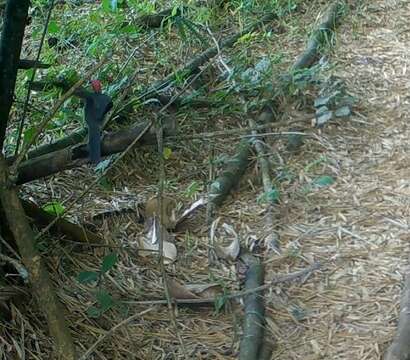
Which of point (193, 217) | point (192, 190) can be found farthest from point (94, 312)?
point (192, 190)

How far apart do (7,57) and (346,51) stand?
1866mm

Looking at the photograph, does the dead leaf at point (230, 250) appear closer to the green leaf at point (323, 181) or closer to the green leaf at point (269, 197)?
the green leaf at point (269, 197)

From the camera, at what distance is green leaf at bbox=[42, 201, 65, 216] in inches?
86.1

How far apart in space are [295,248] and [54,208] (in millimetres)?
725

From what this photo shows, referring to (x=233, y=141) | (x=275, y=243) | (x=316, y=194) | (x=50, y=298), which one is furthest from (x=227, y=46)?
(x=50, y=298)

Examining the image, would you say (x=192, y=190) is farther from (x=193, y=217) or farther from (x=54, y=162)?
(x=54, y=162)

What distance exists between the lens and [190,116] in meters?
2.92

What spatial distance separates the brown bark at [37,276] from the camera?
163cm

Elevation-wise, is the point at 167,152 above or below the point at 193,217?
above

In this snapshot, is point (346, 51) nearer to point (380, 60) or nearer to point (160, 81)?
point (380, 60)

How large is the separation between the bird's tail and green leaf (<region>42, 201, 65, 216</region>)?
0.19 metres

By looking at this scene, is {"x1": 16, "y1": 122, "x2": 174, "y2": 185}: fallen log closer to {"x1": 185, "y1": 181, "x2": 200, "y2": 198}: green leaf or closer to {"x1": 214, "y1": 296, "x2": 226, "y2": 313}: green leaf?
{"x1": 185, "y1": 181, "x2": 200, "y2": 198}: green leaf

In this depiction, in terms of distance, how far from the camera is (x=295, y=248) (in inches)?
90.7

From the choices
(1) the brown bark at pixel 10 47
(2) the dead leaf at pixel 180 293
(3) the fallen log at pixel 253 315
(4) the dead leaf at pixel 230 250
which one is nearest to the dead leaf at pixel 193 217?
(4) the dead leaf at pixel 230 250
